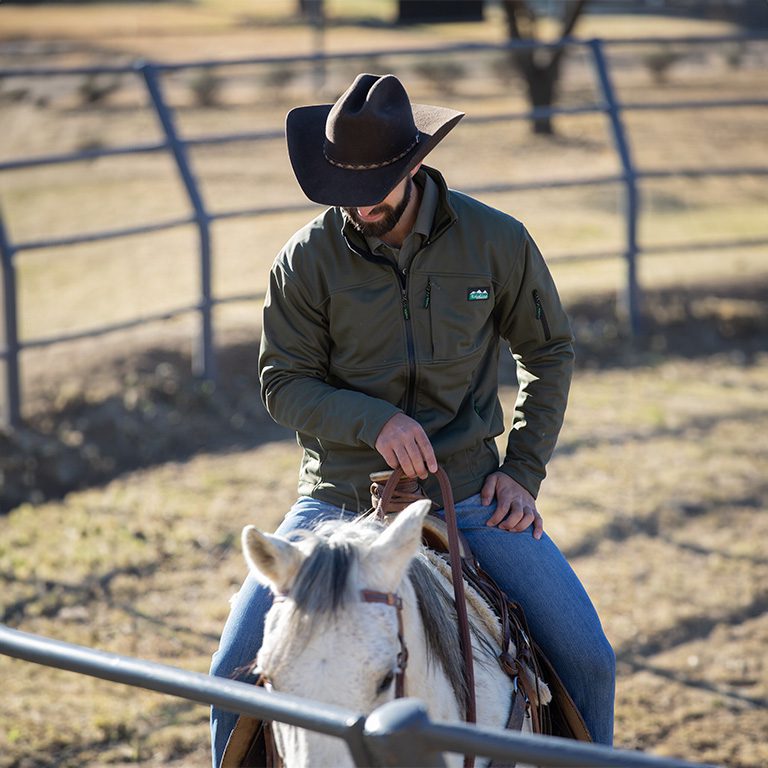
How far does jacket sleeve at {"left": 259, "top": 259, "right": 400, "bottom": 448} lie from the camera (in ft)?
7.92

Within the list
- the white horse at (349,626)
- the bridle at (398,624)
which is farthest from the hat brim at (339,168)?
the bridle at (398,624)

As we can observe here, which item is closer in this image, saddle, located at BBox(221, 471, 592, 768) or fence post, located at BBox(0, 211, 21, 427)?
saddle, located at BBox(221, 471, 592, 768)

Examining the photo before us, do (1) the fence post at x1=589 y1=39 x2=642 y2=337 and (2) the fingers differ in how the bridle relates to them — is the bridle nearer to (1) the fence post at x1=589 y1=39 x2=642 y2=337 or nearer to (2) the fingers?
(2) the fingers

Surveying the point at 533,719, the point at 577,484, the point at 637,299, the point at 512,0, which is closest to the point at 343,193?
the point at 533,719

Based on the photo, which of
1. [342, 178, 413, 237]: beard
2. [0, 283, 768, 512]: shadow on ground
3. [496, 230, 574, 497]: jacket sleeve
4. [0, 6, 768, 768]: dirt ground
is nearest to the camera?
[342, 178, 413, 237]: beard

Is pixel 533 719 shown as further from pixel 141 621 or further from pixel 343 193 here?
pixel 141 621

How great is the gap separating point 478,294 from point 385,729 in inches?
51.4

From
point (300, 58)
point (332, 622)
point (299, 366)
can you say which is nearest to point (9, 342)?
point (300, 58)

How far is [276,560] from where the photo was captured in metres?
1.88

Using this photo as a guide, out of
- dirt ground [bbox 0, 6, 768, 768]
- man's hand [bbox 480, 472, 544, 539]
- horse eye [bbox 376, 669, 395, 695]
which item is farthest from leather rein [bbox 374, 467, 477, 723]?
dirt ground [bbox 0, 6, 768, 768]

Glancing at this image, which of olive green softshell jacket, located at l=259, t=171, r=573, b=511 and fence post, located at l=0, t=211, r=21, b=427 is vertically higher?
olive green softshell jacket, located at l=259, t=171, r=573, b=511

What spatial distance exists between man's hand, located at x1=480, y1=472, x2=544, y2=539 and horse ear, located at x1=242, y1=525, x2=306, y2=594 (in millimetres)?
788

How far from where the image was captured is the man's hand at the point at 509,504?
8.41ft

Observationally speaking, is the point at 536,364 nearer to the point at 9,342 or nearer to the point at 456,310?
the point at 456,310
